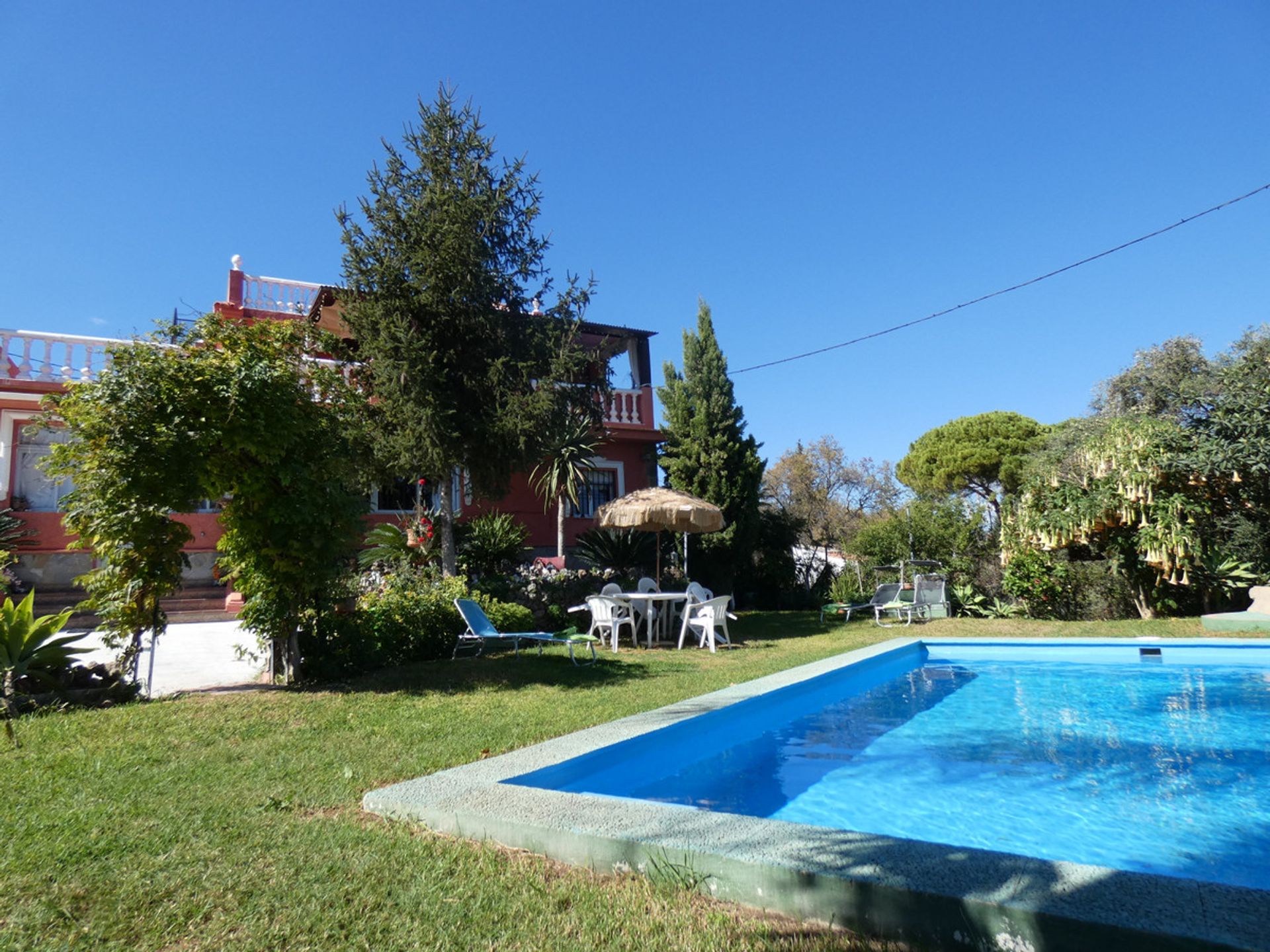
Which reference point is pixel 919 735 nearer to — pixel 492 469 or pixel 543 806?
pixel 543 806

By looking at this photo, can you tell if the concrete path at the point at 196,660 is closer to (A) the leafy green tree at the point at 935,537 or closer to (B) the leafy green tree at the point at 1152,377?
(A) the leafy green tree at the point at 935,537

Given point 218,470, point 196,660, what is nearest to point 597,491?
point 196,660

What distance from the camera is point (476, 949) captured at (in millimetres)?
2393

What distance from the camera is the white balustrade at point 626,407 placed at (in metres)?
19.5

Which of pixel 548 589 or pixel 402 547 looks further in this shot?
pixel 548 589

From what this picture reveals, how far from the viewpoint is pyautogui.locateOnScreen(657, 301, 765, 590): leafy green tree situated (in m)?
18.7

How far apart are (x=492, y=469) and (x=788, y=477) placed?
79.6ft

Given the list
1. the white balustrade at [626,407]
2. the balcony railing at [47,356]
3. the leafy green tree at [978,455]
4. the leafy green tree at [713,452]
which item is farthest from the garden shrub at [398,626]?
the leafy green tree at [978,455]

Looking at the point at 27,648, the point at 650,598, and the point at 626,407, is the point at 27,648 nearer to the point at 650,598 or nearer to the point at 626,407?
the point at 650,598

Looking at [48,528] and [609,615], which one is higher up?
[48,528]

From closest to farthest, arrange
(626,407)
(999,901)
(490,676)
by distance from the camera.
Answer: (999,901)
(490,676)
(626,407)

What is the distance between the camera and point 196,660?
8.84 m

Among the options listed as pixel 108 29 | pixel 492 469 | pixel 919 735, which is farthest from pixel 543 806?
pixel 108 29

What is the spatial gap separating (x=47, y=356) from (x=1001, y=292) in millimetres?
20907
